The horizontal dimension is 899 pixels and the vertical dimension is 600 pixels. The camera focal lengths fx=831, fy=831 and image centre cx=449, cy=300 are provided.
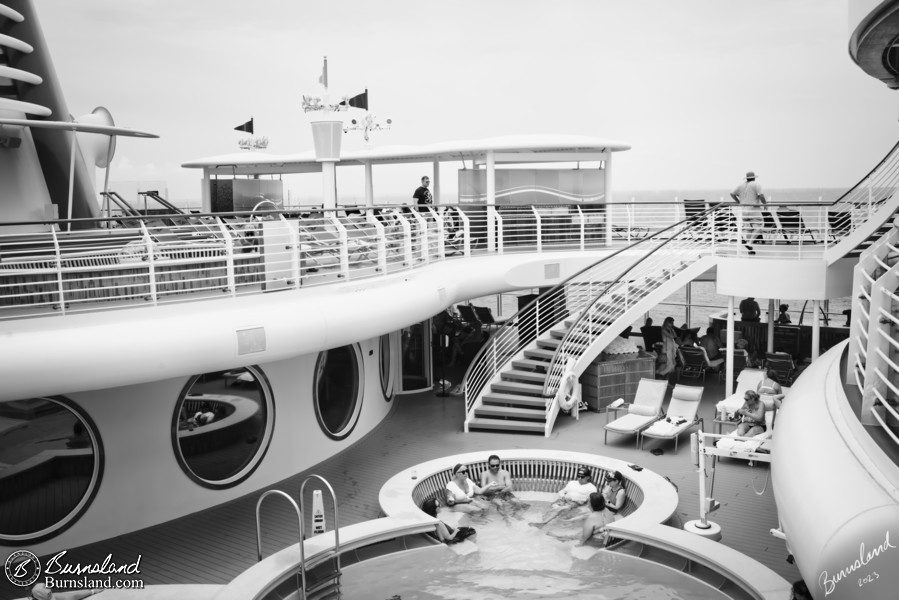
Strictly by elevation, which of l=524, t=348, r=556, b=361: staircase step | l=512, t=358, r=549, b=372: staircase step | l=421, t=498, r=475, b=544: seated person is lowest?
l=421, t=498, r=475, b=544: seated person

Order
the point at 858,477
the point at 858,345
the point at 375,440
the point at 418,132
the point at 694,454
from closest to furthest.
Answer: the point at 858,477 < the point at 858,345 < the point at 694,454 < the point at 375,440 < the point at 418,132

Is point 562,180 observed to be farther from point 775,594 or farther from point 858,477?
point 858,477

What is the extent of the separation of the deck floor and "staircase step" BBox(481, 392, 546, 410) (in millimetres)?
561

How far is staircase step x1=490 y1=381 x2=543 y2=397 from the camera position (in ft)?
50.6

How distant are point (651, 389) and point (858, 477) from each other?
10637 mm

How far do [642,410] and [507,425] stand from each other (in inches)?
93.7

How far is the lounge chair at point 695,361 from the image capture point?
1733 cm

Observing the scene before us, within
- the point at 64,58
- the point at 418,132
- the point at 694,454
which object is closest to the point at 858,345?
the point at 694,454

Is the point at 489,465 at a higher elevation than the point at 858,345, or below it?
below

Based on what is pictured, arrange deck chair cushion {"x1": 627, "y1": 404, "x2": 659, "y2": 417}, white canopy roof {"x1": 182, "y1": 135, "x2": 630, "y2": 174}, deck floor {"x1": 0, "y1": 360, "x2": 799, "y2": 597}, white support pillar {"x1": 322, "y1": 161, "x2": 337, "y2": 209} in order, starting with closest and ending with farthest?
1. deck floor {"x1": 0, "y1": 360, "x2": 799, "y2": 597}
2. white support pillar {"x1": 322, "y1": 161, "x2": 337, "y2": 209}
3. deck chair cushion {"x1": 627, "y1": 404, "x2": 659, "y2": 417}
4. white canopy roof {"x1": 182, "y1": 135, "x2": 630, "y2": 174}

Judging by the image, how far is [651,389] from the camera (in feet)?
A: 49.3

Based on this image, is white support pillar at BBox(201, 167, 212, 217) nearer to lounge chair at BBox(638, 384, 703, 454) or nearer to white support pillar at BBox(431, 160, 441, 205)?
white support pillar at BBox(431, 160, 441, 205)

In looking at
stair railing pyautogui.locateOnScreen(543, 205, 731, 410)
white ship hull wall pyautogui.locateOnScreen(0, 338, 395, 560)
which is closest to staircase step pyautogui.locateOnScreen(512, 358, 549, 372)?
stair railing pyautogui.locateOnScreen(543, 205, 731, 410)

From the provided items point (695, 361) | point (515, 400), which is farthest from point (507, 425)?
point (695, 361)
